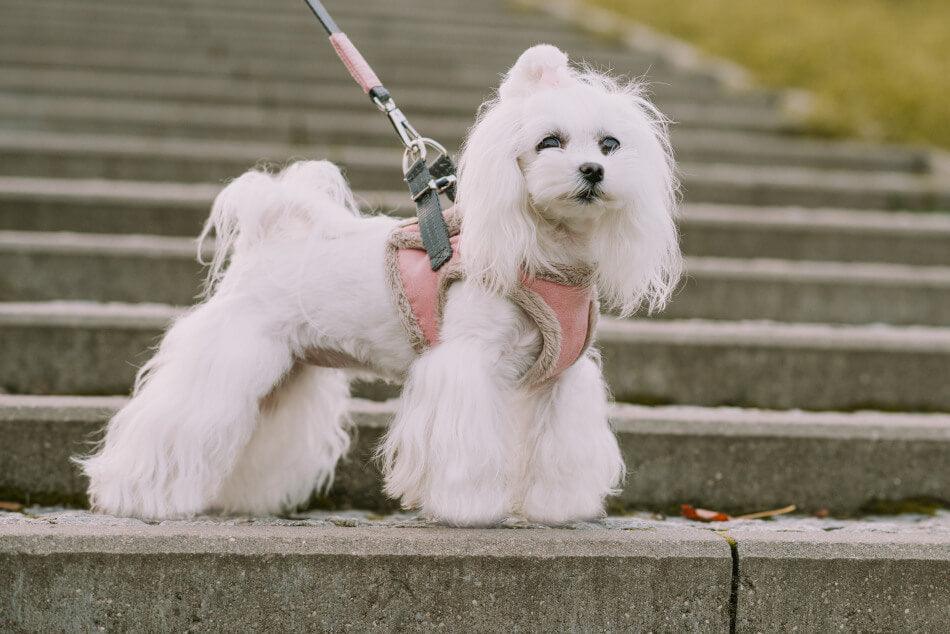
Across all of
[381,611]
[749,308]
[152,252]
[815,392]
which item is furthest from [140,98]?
[381,611]

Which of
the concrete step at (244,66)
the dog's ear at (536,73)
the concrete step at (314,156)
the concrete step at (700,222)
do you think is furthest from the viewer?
the concrete step at (244,66)

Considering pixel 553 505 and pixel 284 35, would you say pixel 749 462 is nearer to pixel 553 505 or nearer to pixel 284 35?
pixel 553 505

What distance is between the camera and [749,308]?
393 cm

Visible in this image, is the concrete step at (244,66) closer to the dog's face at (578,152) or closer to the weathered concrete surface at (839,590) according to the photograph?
the dog's face at (578,152)

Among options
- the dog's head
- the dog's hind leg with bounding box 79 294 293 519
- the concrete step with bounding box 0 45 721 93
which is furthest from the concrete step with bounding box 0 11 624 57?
the dog's head

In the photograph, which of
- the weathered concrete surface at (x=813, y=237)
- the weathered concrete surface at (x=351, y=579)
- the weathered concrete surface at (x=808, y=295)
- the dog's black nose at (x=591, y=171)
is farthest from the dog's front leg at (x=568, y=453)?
the weathered concrete surface at (x=813, y=237)

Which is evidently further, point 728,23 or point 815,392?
point 728,23

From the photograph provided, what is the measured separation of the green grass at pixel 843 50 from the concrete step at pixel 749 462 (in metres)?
3.60

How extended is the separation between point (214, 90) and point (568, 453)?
13.9 ft

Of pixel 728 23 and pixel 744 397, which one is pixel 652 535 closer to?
pixel 744 397

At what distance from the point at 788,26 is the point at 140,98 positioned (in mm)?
5238

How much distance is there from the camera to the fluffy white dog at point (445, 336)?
2.09 metres

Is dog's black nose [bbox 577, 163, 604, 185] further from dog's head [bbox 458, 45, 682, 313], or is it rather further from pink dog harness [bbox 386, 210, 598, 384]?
pink dog harness [bbox 386, 210, 598, 384]

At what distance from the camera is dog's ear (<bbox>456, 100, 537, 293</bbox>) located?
2.07 m
